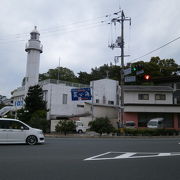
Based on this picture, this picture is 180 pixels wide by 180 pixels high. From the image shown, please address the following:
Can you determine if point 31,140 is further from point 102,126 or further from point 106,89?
point 106,89

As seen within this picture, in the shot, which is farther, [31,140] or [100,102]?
[100,102]

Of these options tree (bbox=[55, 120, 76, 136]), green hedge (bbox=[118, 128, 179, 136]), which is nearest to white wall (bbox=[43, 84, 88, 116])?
tree (bbox=[55, 120, 76, 136])

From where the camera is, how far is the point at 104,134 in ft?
87.1

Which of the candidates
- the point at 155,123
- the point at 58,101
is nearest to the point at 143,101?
the point at 155,123

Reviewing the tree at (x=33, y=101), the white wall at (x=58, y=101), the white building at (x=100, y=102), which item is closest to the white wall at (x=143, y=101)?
the white building at (x=100, y=102)

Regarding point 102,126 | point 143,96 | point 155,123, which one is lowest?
point 102,126

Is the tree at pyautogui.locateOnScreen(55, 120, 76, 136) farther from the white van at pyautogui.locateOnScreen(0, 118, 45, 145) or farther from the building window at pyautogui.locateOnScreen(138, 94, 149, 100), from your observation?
the building window at pyautogui.locateOnScreen(138, 94, 149, 100)

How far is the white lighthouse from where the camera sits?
40931 millimetres

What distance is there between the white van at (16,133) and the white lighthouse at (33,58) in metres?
26.9

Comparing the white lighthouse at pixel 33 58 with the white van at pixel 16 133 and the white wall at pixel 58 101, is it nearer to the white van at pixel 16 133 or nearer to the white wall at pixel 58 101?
the white wall at pixel 58 101

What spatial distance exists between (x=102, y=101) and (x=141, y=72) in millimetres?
24287

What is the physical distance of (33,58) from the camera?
4131cm

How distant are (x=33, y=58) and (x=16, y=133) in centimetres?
2847

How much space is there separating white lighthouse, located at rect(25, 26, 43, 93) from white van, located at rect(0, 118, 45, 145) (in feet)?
88.4
